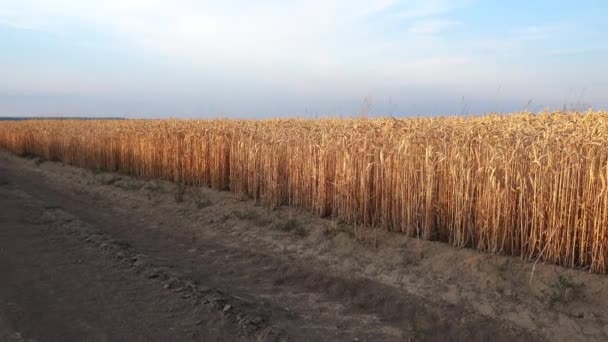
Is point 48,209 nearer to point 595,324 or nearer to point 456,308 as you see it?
point 456,308

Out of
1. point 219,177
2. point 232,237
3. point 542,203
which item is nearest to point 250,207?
point 232,237

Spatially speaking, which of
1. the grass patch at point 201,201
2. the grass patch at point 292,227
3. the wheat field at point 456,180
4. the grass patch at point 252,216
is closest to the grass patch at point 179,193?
the grass patch at point 201,201

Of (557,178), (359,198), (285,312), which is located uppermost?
(557,178)

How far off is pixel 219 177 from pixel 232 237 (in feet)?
12.1

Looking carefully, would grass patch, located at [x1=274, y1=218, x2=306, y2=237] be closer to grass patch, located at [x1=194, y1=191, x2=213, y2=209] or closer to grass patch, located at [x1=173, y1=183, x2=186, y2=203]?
grass patch, located at [x1=194, y1=191, x2=213, y2=209]

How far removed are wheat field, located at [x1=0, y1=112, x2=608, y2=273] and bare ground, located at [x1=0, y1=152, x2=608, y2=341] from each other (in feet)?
0.88

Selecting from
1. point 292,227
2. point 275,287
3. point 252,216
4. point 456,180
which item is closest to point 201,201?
point 252,216

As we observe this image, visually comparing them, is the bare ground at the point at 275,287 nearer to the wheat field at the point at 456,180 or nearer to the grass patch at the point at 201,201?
the wheat field at the point at 456,180

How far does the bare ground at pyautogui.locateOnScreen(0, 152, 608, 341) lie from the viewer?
4.78 m

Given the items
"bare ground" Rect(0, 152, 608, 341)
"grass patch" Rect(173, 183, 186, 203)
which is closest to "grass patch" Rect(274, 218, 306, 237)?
"bare ground" Rect(0, 152, 608, 341)

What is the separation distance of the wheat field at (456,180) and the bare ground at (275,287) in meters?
0.27

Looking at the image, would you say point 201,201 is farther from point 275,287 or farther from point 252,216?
point 275,287

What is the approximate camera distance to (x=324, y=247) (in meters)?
7.55

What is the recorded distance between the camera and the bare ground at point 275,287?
15.7 ft
